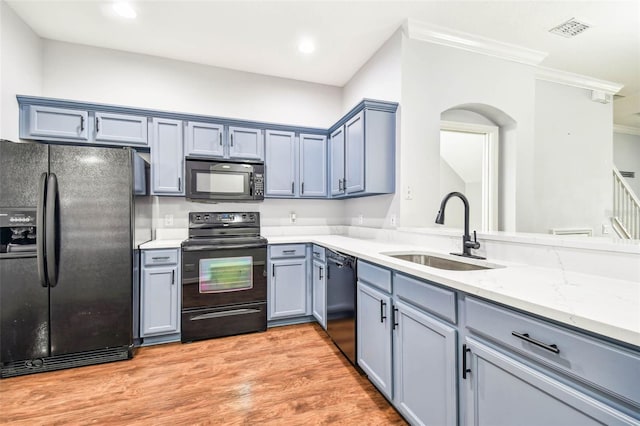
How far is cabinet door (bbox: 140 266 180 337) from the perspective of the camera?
2670 millimetres

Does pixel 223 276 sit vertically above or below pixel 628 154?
below

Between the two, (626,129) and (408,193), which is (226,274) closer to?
(408,193)

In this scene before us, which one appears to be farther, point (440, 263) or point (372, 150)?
point (372, 150)

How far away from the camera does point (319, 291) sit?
295 centimetres

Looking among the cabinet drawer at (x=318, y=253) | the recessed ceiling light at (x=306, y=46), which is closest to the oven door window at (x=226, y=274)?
the cabinet drawer at (x=318, y=253)

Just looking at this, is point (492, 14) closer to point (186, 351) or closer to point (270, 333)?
point (270, 333)

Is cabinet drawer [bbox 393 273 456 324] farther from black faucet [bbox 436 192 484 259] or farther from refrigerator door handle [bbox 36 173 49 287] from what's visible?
refrigerator door handle [bbox 36 173 49 287]

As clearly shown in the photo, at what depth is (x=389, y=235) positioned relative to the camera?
2906mm

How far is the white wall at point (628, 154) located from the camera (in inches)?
213

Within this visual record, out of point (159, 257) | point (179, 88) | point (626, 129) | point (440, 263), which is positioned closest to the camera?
point (440, 263)

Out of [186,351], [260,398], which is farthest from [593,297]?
[186,351]

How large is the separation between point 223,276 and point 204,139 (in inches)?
59.1

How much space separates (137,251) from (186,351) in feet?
3.33

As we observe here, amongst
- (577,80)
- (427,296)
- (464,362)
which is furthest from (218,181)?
(577,80)
